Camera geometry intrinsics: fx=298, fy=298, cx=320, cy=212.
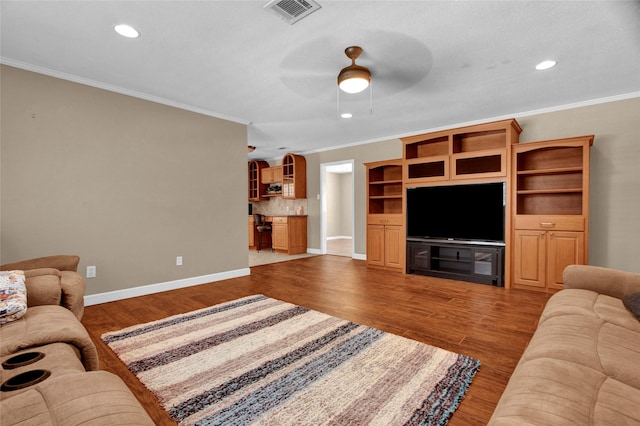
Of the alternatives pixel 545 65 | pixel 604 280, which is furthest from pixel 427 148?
pixel 604 280

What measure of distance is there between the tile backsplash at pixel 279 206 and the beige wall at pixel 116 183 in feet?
10.2

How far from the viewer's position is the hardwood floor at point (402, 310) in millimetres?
1853

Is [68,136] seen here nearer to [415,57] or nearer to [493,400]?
[415,57]

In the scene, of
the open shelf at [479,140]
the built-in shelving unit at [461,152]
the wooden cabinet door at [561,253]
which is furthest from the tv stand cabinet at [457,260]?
the open shelf at [479,140]

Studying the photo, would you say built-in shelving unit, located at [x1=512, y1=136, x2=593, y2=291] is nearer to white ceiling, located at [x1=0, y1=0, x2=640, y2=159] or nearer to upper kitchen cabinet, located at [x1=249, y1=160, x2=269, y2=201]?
white ceiling, located at [x1=0, y1=0, x2=640, y2=159]

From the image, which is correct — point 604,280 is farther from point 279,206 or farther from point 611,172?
point 279,206

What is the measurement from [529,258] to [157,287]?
4.85 metres

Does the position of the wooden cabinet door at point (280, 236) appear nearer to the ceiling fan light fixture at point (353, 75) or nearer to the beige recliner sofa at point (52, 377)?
the ceiling fan light fixture at point (353, 75)

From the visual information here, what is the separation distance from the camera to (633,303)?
5.36 ft

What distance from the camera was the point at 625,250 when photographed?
3727 millimetres

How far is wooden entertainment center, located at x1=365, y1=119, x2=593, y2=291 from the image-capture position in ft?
12.2

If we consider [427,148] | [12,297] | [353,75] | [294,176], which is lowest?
[12,297]

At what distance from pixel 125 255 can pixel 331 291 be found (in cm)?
254

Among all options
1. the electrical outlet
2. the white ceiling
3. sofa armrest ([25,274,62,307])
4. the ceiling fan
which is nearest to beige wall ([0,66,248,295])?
the electrical outlet
